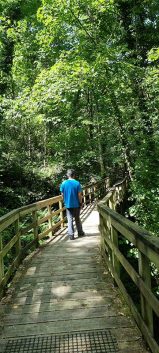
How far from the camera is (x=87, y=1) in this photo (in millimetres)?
12406

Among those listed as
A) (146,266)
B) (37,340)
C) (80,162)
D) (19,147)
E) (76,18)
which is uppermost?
(76,18)

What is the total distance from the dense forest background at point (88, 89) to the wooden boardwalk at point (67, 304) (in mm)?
4375

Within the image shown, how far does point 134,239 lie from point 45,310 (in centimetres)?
173

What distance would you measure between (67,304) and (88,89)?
12043 millimetres

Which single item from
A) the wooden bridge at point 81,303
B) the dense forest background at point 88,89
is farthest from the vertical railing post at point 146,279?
the dense forest background at point 88,89

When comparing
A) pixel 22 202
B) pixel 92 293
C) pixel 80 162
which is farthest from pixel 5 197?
pixel 92 293

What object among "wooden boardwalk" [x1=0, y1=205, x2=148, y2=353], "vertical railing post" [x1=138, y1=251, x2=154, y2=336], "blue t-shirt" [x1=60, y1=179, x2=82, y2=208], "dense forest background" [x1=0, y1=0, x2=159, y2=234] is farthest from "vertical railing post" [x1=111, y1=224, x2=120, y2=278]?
"dense forest background" [x1=0, y1=0, x2=159, y2=234]

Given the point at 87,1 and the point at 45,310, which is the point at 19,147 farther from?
the point at 45,310

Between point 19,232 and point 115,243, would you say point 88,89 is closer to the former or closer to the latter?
point 19,232

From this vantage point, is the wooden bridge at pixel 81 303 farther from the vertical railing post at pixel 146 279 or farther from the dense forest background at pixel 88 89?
the dense forest background at pixel 88 89

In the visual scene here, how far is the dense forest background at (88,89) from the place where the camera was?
11586mm

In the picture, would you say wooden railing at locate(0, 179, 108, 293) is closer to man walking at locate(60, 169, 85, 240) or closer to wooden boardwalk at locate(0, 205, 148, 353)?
wooden boardwalk at locate(0, 205, 148, 353)

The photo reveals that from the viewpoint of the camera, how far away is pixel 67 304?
4.54m

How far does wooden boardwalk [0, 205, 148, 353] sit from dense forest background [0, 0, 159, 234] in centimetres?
437
